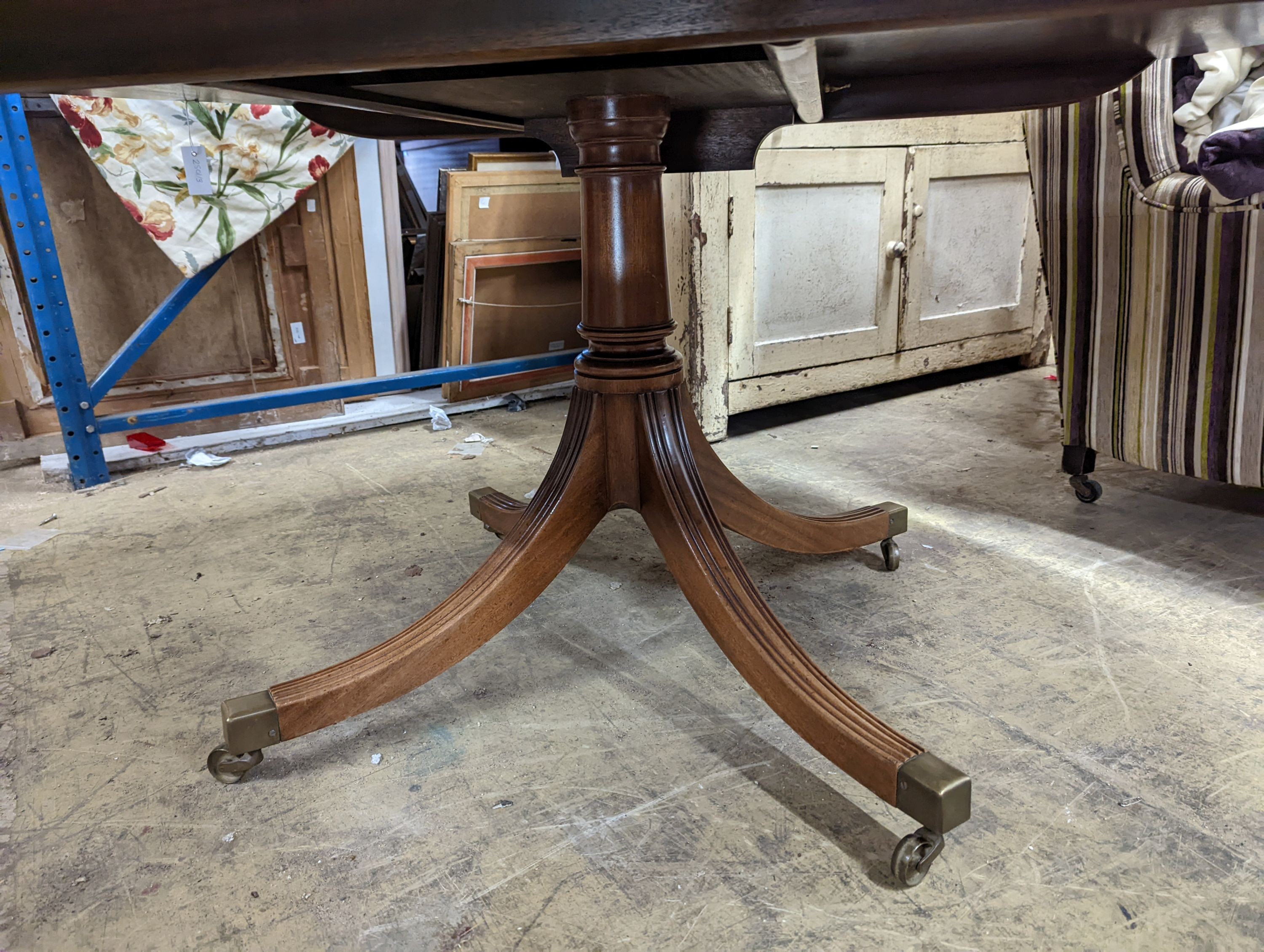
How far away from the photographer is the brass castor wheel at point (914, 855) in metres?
0.70

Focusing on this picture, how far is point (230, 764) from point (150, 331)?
1.49 metres

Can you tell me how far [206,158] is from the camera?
2.01 meters

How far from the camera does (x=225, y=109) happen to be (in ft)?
6.62

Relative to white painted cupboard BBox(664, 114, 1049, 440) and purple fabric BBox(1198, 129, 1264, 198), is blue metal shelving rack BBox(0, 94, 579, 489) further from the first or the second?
purple fabric BBox(1198, 129, 1264, 198)

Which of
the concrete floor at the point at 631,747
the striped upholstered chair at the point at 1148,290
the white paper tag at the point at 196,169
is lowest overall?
the concrete floor at the point at 631,747

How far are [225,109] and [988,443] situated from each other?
203 cm

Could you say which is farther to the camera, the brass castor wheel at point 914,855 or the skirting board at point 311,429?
the skirting board at point 311,429

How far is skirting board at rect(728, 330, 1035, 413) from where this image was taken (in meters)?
2.09

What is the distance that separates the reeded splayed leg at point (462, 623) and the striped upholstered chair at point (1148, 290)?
978 mm

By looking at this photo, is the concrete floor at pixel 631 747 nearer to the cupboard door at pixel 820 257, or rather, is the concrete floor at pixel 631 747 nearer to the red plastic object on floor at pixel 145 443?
the red plastic object on floor at pixel 145 443

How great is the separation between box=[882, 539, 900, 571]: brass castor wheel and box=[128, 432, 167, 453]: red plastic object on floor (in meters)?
1.70

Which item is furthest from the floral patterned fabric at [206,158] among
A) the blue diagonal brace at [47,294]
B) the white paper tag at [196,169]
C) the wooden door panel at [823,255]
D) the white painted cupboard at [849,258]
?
the wooden door panel at [823,255]

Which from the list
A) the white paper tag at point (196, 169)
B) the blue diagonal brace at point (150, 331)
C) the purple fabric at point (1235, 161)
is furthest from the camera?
the white paper tag at point (196, 169)

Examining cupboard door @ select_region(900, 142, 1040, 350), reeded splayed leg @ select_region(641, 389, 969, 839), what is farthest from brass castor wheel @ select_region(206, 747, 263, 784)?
cupboard door @ select_region(900, 142, 1040, 350)
